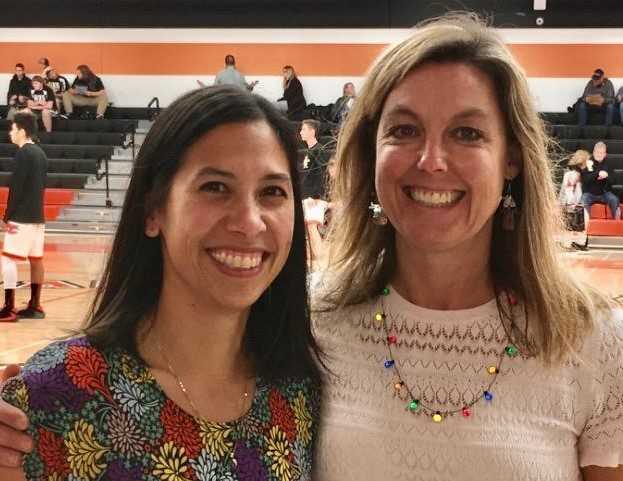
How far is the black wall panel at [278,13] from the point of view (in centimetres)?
1697

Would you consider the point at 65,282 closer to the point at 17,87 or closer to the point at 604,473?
the point at 604,473

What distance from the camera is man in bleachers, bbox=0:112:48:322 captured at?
6621 mm

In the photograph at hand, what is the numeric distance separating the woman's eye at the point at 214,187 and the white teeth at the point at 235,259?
12 cm

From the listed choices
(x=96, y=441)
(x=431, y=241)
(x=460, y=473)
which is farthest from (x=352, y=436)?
(x=96, y=441)

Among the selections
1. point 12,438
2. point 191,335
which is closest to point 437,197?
point 191,335

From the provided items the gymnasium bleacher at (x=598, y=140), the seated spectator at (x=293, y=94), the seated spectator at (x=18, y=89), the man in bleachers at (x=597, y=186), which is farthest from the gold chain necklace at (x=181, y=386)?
the seated spectator at (x=18, y=89)

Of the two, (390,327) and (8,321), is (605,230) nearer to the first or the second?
(8,321)

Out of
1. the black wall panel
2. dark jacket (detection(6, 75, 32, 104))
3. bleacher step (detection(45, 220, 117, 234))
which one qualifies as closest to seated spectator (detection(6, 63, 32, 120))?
dark jacket (detection(6, 75, 32, 104))

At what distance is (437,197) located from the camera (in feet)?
5.70

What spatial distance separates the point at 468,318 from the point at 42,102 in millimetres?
16836

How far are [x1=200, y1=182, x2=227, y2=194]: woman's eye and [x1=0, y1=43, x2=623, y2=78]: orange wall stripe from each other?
1663 centimetres

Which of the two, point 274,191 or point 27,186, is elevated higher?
point 274,191

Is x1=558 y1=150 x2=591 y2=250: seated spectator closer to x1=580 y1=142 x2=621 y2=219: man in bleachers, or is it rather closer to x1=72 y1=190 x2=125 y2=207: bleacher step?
x1=580 y1=142 x2=621 y2=219: man in bleachers

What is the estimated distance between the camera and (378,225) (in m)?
2.05
